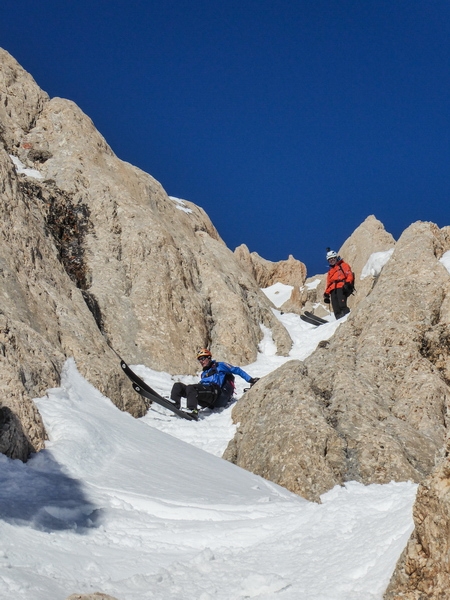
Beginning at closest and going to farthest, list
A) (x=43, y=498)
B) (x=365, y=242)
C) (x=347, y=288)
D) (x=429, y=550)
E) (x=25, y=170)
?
(x=429, y=550) < (x=43, y=498) < (x=25, y=170) < (x=347, y=288) < (x=365, y=242)

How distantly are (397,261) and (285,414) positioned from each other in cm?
982

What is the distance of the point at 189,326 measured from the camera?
2230cm

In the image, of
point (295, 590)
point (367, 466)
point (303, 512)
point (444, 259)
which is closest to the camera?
point (295, 590)

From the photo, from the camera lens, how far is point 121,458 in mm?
10016

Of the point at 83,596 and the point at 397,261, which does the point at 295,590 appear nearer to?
the point at 83,596

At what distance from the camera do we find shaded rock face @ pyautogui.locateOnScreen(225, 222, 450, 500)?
38.1ft

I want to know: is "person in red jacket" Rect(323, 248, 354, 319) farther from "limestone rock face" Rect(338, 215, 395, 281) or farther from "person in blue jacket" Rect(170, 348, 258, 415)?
"limestone rock face" Rect(338, 215, 395, 281)

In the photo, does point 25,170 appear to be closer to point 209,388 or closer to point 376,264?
point 209,388

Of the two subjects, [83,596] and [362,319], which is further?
[362,319]

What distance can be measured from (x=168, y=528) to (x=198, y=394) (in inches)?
406

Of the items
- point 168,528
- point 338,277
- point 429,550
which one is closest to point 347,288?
point 338,277

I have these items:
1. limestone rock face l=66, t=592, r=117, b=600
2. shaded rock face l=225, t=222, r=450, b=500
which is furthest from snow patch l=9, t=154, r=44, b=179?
limestone rock face l=66, t=592, r=117, b=600

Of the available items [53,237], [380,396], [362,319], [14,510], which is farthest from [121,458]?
[53,237]

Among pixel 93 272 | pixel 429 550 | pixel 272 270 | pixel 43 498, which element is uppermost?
pixel 272 270
